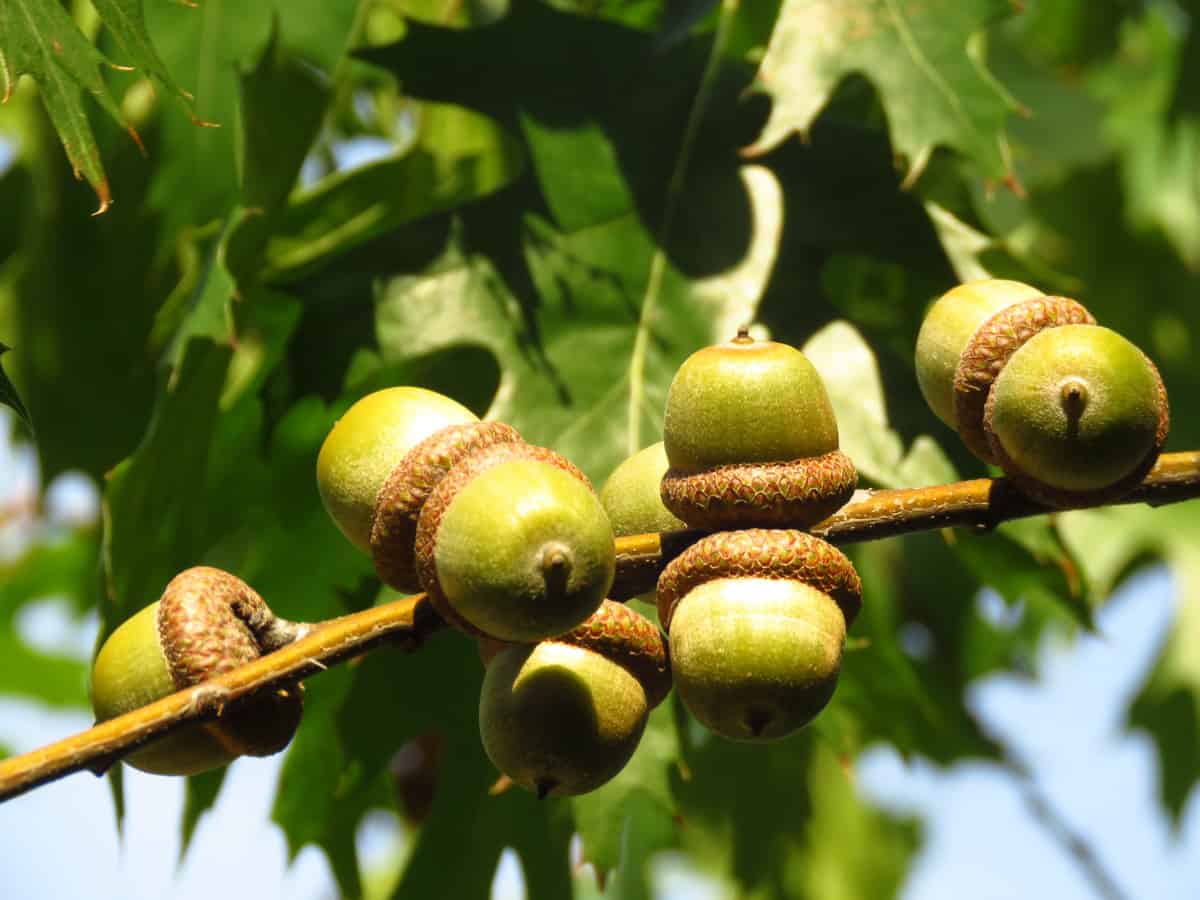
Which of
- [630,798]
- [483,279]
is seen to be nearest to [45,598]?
[483,279]

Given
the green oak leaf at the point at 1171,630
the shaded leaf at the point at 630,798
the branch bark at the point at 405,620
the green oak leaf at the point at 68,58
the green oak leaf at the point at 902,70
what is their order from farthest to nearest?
the green oak leaf at the point at 1171,630 → the green oak leaf at the point at 902,70 → the shaded leaf at the point at 630,798 → the green oak leaf at the point at 68,58 → the branch bark at the point at 405,620

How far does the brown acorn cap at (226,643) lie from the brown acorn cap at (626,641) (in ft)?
0.95

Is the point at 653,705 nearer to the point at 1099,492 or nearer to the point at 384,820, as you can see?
the point at 1099,492

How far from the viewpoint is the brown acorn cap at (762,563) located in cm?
150

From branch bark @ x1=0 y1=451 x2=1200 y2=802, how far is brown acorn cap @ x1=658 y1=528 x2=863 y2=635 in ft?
0.17

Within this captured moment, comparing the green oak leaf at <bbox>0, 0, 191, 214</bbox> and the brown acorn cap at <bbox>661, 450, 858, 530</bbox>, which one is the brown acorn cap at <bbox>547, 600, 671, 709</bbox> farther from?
the green oak leaf at <bbox>0, 0, 191, 214</bbox>

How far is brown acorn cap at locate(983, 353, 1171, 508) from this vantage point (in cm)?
158

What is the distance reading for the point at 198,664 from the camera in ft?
4.77

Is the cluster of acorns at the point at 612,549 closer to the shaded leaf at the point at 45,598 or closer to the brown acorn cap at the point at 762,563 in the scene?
the brown acorn cap at the point at 762,563

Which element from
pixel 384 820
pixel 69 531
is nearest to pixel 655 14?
pixel 384 820

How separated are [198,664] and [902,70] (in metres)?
1.53

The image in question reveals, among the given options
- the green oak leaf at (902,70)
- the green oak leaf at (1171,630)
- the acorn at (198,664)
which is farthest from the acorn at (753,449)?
the green oak leaf at (1171,630)

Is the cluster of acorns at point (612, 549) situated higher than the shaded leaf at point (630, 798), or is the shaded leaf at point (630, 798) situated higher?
the cluster of acorns at point (612, 549)

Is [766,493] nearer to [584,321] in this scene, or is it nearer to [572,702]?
[572,702]
